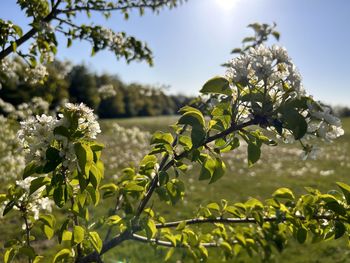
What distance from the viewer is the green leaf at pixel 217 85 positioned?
1952mm

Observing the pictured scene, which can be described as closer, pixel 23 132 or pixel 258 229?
pixel 23 132

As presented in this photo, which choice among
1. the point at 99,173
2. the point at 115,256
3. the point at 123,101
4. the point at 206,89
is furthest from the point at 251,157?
the point at 123,101

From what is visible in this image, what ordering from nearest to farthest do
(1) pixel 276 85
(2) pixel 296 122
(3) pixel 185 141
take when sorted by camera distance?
1. (2) pixel 296 122
2. (1) pixel 276 85
3. (3) pixel 185 141

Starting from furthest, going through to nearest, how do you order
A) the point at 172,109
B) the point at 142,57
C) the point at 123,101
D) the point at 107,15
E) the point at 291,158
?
the point at 172,109, the point at 123,101, the point at 291,158, the point at 142,57, the point at 107,15

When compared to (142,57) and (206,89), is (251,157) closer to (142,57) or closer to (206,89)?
(206,89)

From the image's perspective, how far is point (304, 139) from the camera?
197 cm

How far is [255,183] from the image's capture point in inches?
565

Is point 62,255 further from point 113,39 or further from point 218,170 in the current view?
point 113,39

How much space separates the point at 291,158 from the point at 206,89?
20.3m

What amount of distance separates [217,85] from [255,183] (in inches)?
506

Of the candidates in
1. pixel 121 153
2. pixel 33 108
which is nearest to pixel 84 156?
pixel 33 108

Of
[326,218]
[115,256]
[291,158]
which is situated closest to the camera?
[326,218]

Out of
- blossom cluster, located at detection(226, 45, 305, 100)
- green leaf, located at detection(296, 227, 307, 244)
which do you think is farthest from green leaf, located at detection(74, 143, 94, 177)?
green leaf, located at detection(296, 227, 307, 244)

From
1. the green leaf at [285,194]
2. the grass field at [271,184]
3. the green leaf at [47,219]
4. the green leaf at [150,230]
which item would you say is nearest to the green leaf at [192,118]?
the green leaf at [150,230]
